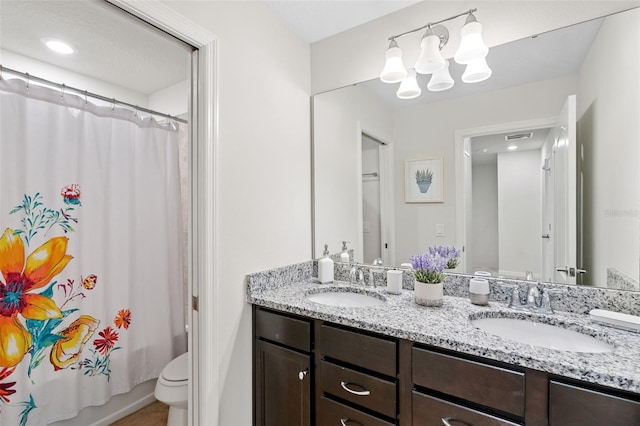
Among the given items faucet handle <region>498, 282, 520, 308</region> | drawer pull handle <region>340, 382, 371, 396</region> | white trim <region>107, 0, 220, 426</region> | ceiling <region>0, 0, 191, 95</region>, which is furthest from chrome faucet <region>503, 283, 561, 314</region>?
ceiling <region>0, 0, 191, 95</region>

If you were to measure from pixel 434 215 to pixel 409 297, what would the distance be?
45cm

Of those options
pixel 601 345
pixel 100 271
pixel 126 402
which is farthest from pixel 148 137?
pixel 601 345

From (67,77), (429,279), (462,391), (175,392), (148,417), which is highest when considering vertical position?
(67,77)

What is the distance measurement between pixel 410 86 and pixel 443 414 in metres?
1.47

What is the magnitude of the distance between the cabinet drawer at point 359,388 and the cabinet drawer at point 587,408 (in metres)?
0.46

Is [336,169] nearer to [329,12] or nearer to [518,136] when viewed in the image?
[329,12]

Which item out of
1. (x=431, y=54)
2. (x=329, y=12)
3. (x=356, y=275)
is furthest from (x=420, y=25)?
(x=356, y=275)

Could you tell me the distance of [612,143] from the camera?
1141 millimetres

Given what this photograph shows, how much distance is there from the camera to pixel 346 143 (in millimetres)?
1891

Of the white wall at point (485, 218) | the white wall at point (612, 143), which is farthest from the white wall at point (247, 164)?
the white wall at point (612, 143)

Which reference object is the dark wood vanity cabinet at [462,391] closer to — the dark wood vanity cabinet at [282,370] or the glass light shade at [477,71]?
the dark wood vanity cabinet at [282,370]

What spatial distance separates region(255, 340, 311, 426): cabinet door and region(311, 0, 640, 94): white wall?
1.54m

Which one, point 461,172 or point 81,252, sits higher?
point 461,172

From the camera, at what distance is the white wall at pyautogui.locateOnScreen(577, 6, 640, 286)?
108 cm
